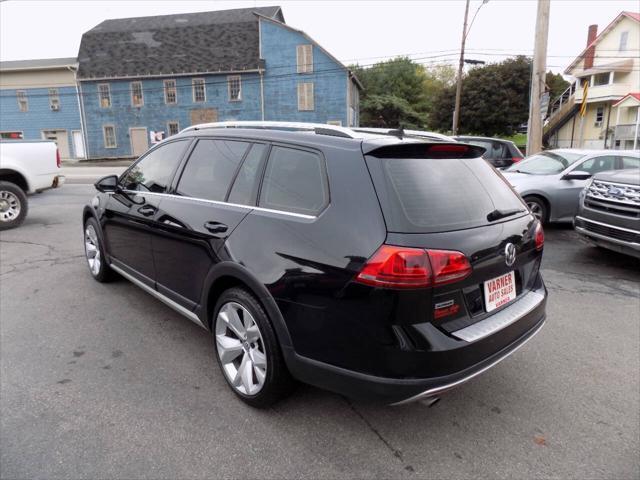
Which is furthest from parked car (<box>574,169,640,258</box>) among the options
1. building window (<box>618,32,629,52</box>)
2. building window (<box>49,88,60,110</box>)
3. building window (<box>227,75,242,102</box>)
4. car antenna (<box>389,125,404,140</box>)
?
building window (<box>618,32,629,52</box>)

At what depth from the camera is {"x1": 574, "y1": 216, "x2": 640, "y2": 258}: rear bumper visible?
5.32 m

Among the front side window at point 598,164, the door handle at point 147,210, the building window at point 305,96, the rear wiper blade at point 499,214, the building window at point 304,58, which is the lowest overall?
the front side window at point 598,164

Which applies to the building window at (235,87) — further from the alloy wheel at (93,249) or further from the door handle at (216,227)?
the door handle at (216,227)

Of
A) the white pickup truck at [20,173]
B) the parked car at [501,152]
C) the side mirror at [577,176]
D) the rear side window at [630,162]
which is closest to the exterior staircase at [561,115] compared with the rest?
the parked car at [501,152]

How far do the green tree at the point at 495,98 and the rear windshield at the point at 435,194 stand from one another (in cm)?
4198

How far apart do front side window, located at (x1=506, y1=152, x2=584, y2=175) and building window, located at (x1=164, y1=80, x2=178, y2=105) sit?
105ft

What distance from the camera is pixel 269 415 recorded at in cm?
278

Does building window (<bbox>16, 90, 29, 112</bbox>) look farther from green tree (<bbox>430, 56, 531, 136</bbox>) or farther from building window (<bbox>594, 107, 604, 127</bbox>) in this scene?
building window (<bbox>594, 107, 604, 127</bbox>)

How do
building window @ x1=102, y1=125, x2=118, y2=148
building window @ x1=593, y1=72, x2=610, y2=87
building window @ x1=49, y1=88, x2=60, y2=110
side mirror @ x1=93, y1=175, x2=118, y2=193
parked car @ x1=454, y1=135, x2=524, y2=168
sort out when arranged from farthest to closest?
building window @ x1=593, y1=72, x2=610, y2=87, building window @ x1=102, y1=125, x2=118, y2=148, building window @ x1=49, y1=88, x2=60, y2=110, parked car @ x1=454, y1=135, x2=524, y2=168, side mirror @ x1=93, y1=175, x2=118, y2=193

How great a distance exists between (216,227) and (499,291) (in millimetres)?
1770

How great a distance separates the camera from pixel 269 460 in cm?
241

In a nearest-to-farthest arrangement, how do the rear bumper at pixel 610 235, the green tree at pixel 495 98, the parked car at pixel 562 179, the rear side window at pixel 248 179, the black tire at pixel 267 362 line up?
the black tire at pixel 267 362 → the rear side window at pixel 248 179 → the rear bumper at pixel 610 235 → the parked car at pixel 562 179 → the green tree at pixel 495 98

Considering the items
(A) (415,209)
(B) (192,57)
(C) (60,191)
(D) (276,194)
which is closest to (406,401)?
(A) (415,209)

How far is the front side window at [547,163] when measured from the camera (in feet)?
27.4
